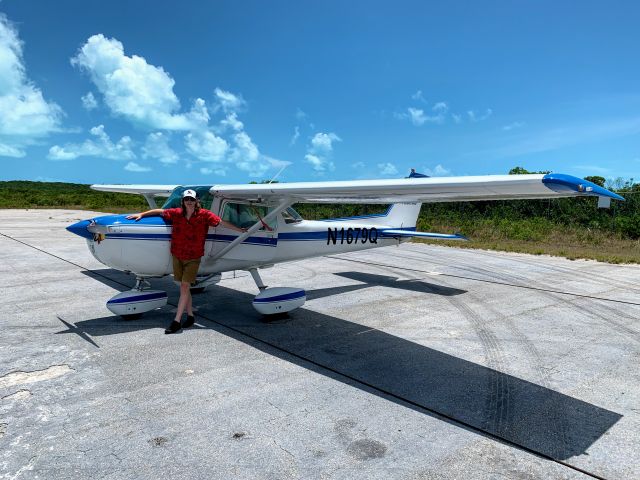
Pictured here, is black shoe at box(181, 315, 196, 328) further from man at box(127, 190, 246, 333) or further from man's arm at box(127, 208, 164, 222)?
man's arm at box(127, 208, 164, 222)

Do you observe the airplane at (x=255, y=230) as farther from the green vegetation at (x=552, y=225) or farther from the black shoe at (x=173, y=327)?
the green vegetation at (x=552, y=225)

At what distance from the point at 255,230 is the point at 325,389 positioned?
127 inches

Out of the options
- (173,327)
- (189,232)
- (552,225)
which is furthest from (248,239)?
(552,225)

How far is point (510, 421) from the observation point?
3742mm

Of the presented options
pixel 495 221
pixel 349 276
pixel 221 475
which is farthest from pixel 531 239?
pixel 221 475

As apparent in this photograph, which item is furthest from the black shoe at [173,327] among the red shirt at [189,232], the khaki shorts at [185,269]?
the red shirt at [189,232]

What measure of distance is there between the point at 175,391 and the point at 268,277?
6.25m

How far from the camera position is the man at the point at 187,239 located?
6.23 meters

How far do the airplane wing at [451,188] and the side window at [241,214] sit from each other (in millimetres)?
306

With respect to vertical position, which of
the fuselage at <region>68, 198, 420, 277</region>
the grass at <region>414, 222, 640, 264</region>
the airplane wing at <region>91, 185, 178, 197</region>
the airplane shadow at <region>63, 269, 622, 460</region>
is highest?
the airplane wing at <region>91, 185, 178, 197</region>

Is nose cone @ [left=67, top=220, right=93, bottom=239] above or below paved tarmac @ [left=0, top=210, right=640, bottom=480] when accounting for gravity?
above

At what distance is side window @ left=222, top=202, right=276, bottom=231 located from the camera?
7.11m

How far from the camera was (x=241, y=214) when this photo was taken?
7203mm

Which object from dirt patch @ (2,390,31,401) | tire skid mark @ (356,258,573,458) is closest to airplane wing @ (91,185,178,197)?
dirt patch @ (2,390,31,401)
